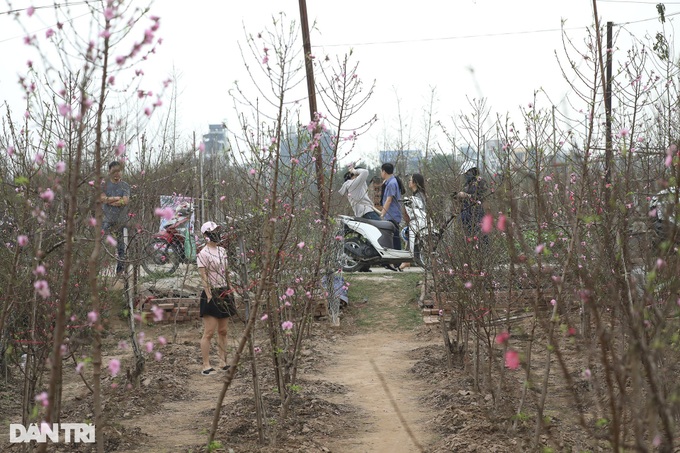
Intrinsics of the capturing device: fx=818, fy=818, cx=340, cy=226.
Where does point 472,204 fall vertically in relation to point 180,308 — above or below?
above

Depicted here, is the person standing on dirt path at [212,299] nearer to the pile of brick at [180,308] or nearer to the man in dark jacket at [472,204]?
the man in dark jacket at [472,204]

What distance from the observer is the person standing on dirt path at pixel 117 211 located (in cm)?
783

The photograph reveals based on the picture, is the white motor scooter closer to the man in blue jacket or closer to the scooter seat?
the scooter seat

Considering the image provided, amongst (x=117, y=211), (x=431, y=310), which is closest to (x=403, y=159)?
(x=431, y=310)

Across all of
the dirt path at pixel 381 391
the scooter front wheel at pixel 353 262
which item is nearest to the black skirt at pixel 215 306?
the dirt path at pixel 381 391

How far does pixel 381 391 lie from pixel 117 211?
12.1ft

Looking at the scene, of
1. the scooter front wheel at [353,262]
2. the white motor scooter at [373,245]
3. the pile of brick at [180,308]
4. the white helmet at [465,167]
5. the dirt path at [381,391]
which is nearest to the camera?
the dirt path at [381,391]

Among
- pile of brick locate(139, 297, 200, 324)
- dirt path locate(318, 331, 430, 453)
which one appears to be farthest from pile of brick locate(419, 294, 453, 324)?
pile of brick locate(139, 297, 200, 324)

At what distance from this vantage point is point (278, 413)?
7.04 m

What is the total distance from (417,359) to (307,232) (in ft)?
8.25

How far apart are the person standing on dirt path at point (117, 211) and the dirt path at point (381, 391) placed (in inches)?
104

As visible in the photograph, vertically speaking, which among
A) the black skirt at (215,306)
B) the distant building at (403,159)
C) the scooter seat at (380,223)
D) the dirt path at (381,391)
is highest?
the distant building at (403,159)

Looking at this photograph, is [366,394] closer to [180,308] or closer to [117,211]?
[117,211]

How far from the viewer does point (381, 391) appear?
8422 millimetres
